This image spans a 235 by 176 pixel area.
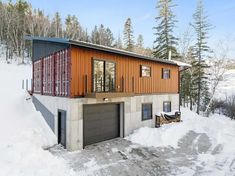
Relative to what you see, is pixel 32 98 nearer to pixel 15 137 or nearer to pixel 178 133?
pixel 15 137

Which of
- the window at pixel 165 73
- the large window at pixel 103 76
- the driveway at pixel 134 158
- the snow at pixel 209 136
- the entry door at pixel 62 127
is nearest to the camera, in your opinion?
the driveway at pixel 134 158

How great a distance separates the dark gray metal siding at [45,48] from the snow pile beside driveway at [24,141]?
3.55 m

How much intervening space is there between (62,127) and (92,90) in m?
2.31

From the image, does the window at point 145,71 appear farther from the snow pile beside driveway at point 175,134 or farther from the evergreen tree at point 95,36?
the evergreen tree at point 95,36

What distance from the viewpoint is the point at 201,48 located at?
2555cm

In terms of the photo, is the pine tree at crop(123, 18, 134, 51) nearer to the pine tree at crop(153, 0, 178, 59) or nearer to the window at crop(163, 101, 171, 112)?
the pine tree at crop(153, 0, 178, 59)

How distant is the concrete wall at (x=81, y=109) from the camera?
8.74 m

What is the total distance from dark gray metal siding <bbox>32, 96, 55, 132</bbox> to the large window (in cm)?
296

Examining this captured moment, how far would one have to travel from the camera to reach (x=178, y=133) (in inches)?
444

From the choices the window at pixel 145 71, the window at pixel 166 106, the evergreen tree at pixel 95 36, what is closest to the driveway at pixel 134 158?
the window at pixel 166 106

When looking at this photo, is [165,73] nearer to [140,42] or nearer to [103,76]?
[103,76]

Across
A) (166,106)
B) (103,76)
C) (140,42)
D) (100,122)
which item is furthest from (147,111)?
(140,42)

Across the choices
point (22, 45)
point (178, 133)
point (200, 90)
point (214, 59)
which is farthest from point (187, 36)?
point (22, 45)

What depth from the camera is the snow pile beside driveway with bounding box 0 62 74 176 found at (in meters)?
6.68
